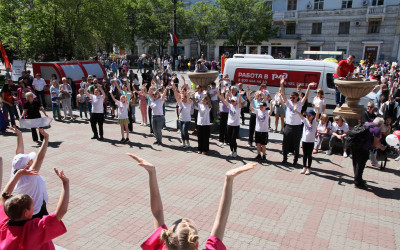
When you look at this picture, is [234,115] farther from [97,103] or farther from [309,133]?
[97,103]

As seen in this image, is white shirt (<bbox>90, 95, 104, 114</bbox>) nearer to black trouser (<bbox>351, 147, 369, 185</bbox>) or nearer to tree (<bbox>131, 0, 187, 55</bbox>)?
black trouser (<bbox>351, 147, 369, 185</bbox>)

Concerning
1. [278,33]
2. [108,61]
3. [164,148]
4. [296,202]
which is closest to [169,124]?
[164,148]

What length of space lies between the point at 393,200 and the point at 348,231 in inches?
72.5

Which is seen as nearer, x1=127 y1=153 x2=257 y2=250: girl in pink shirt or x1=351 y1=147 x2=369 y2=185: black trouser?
x1=127 y1=153 x2=257 y2=250: girl in pink shirt

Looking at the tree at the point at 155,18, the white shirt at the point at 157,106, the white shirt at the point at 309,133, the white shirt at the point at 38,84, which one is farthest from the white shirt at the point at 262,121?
the tree at the point at 155,18

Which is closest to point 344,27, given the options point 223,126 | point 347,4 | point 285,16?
point 347,4

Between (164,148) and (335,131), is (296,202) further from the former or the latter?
(164,148)

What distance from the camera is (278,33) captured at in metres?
44.4

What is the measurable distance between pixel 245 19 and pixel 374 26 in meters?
15.8

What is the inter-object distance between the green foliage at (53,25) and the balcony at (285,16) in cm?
2749

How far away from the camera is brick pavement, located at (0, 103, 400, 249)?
5.05m

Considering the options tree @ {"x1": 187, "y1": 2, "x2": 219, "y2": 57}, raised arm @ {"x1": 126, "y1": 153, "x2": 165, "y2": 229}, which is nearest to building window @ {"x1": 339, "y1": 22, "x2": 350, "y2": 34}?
tree @ {"x1": 187, "y1": 2, "x2": 219, "y2": 57}

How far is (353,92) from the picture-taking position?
9312 mm

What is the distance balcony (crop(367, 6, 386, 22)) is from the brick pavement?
116 feet
